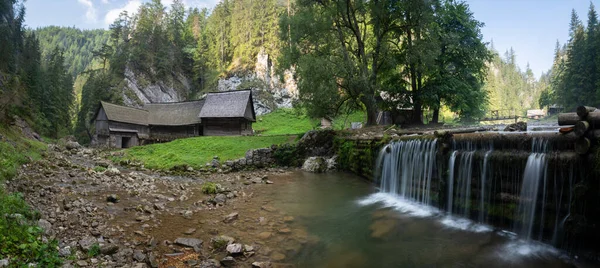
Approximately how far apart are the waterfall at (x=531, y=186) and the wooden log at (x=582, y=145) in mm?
655

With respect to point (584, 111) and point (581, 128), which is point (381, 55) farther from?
point (581, 128)

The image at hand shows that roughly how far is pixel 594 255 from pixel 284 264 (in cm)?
569

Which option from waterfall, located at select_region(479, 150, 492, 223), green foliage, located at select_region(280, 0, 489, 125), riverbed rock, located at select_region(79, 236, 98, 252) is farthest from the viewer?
green foliage, located at select_region(280, 0, 489, 125)

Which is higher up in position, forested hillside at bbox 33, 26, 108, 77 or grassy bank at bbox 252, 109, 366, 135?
forested hillside at bbox 33, 26, 108, 77

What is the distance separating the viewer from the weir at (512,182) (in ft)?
17.7

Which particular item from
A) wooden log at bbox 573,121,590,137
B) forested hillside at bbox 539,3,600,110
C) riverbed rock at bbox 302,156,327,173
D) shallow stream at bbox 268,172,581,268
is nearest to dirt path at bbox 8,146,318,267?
shallow stream at bbox 268,172,581,268

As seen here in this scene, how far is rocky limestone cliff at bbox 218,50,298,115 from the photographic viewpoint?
2306 inches

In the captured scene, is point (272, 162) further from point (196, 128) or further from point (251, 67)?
point (251, 67)

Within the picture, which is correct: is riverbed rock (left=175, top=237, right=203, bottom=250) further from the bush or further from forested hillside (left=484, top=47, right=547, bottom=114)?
forested hillside (left=484, top=47, right=547, bottom=114)

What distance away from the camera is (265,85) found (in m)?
61.0

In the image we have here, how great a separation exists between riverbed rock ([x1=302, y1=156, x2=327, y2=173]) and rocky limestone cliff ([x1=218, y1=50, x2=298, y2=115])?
40473 millimetres

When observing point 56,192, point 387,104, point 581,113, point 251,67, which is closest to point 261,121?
point 251,67

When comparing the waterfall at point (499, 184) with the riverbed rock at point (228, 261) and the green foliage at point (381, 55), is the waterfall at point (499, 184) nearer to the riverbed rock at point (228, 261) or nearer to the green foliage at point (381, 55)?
the riverbed rock at point (228, 261)

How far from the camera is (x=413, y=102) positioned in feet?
81.1
